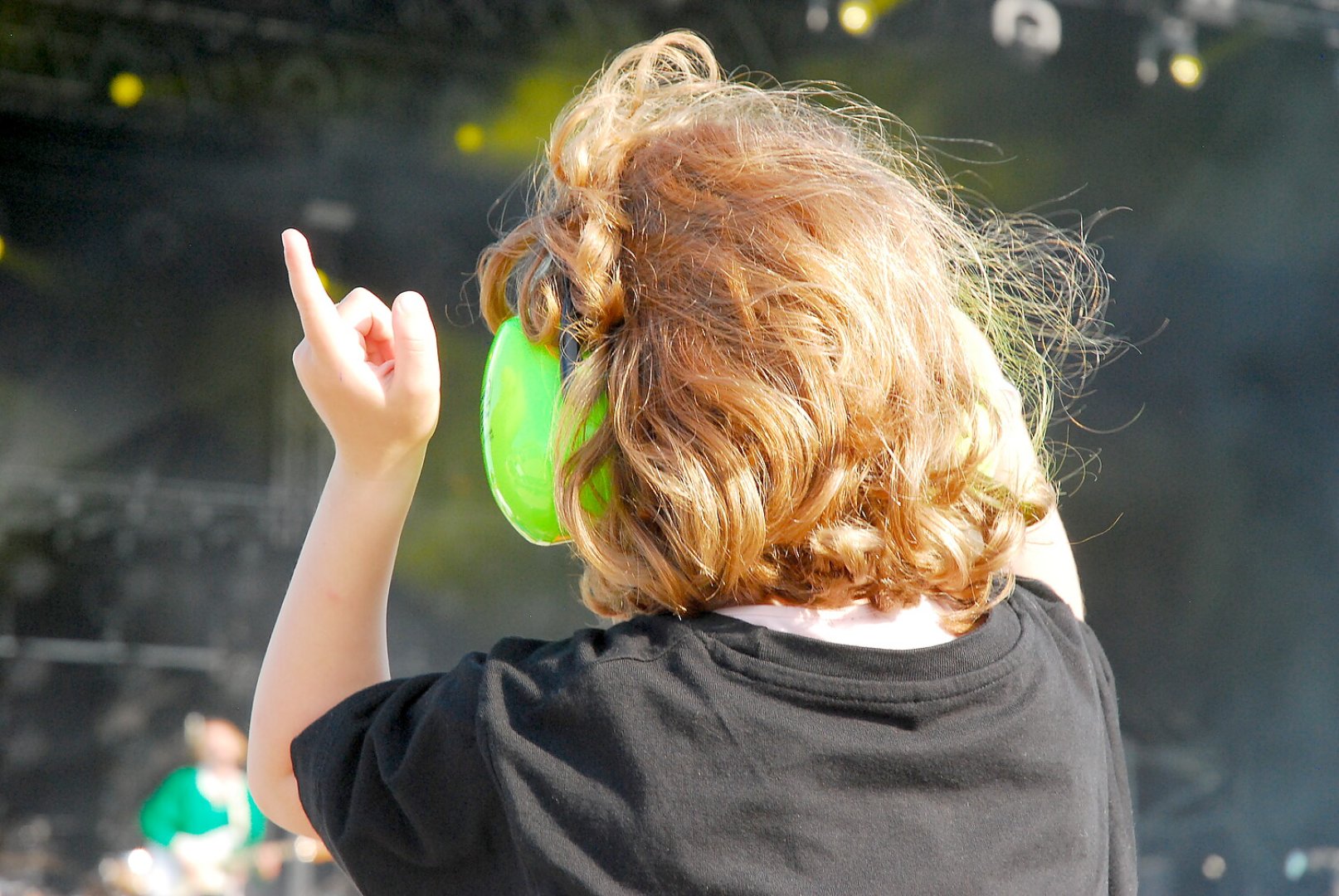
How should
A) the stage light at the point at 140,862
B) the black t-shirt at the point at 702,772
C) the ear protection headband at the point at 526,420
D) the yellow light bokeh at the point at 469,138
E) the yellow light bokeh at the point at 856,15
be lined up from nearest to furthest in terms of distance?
the black t-shirt at the point at 702,772 → the ear protection headband at the point at 526,420 → the stage light at the point at 140,862 → the yellow light bokeh at the point at 856,15 → the yellow light bokeh at the point at 469,138

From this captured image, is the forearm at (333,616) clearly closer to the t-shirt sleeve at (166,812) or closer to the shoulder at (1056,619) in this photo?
the shoulder at (1056,619)

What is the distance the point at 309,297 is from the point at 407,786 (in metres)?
0.24

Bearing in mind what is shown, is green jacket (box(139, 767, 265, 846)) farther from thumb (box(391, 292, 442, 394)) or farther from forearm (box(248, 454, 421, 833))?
thumb (box(391, 292, 442, 394))

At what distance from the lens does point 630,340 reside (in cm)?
63

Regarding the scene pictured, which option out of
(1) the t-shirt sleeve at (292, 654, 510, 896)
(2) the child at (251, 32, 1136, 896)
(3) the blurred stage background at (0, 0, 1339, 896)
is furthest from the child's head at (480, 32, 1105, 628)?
(3) the blurred stage background at (0, 0, 1339, 896)

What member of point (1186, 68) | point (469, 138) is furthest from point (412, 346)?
point (1186, 68)

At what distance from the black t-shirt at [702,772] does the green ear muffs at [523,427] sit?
0.09m

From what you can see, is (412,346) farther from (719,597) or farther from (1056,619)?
(1056,619)

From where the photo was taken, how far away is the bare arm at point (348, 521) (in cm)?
59

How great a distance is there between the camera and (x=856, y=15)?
5480mm

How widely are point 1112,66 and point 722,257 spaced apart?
5629 millimetres

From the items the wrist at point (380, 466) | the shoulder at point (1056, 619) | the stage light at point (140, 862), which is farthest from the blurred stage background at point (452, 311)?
the wrist at point (380, 466)

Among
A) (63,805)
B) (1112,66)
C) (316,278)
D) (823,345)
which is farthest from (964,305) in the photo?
(63,805)

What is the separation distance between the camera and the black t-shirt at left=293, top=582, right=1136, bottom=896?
0.54 metres
